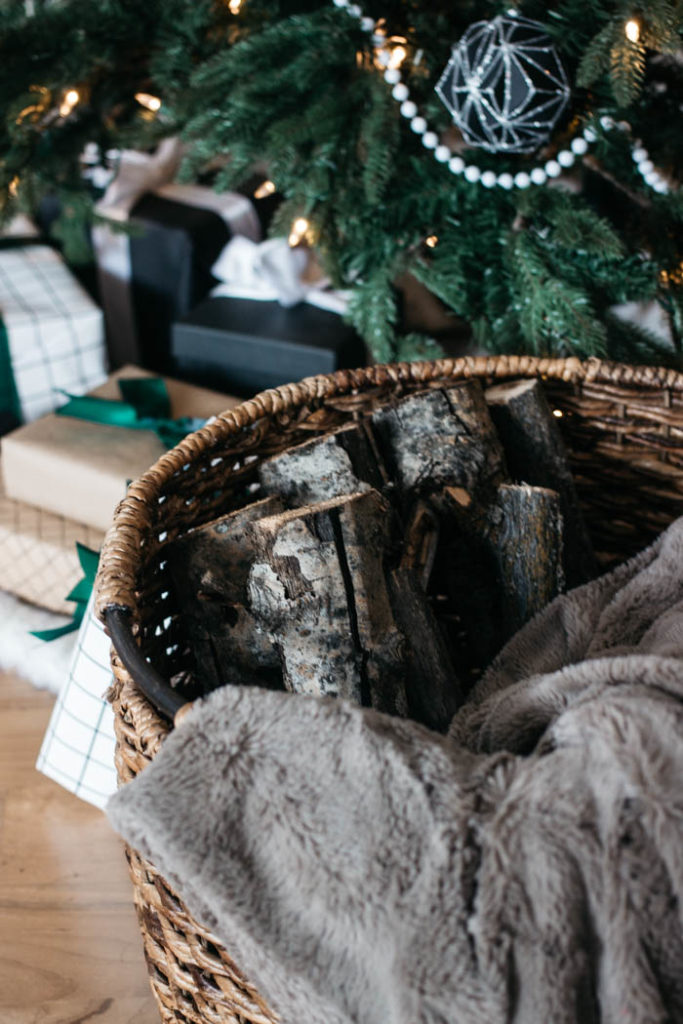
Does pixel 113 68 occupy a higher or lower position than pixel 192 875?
higher

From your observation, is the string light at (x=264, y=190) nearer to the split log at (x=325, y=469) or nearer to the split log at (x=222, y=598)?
the split log at (x=325, y=469)

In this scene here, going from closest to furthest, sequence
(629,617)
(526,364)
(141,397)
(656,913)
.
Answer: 1. (656,913)
2. (629,617)
3. (526,364)
4. (141,397)

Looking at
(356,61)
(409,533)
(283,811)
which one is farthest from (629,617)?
(356,61)

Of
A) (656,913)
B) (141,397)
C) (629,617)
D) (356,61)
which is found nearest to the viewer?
(656,913)

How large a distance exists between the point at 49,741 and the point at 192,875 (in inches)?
19.9

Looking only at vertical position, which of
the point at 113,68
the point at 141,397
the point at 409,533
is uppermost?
the point at 113,68

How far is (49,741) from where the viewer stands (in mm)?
873

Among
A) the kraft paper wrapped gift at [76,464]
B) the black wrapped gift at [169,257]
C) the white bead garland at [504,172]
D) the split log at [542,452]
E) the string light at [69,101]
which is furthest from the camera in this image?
the black wrapped gift at [169,257]

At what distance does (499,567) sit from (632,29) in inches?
19.0

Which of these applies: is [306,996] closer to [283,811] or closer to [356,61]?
[283,811]

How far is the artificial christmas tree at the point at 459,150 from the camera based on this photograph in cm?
83

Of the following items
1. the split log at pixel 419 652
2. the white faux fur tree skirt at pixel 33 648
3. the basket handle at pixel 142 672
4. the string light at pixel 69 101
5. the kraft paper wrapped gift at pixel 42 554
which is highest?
the string light at pixel 69 101

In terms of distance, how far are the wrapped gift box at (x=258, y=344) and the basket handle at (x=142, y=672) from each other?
27.4 inches

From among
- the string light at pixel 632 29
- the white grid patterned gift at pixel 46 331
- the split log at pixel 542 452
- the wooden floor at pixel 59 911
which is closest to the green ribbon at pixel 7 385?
the white grid patterned gift at pixel 46 331
